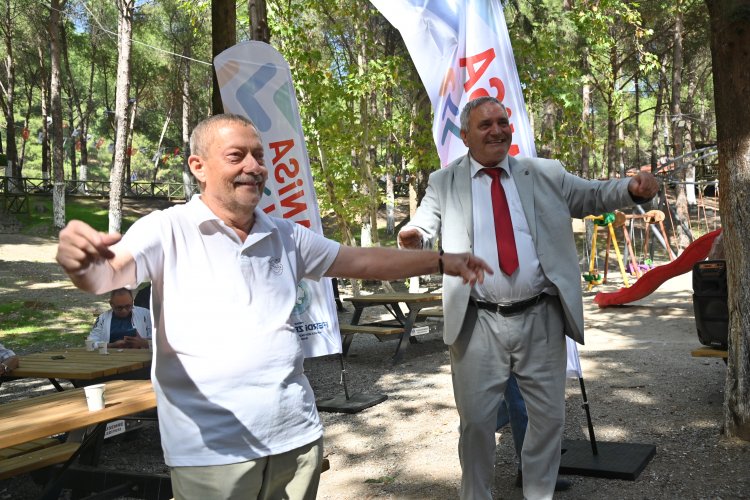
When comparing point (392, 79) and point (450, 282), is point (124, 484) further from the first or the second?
point (392, 79)

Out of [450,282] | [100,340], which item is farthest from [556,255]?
[100,340]

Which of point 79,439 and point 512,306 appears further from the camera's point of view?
point 79,439

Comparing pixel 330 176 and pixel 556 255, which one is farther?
pixel 330 176

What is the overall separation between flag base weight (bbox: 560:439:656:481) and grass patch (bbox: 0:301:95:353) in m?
10.6

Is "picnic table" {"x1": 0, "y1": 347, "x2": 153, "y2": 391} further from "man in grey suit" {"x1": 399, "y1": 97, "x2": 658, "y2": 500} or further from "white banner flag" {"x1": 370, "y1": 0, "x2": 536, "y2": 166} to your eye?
"man in grey suit" {"x1": 399, "y1": 97, "x2": 658, "y2": 500}

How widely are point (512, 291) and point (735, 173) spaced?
2.20m

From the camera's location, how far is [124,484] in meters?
4.98

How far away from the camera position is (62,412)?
4.46 metres

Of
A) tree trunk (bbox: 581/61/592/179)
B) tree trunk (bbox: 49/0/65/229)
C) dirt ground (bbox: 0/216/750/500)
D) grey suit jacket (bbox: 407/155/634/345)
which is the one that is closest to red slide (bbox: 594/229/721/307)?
tree trunk (bbox: 581/61/592/179)

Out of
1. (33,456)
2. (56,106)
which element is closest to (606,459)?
(33,456)

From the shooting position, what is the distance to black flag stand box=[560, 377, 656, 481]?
5.00 meters

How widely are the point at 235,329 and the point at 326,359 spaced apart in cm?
887

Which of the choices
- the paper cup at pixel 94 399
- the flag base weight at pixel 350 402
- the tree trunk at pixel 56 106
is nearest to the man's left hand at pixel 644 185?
the paper cup at pixel 94 399

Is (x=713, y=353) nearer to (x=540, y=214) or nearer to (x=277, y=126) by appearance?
(x=540, y=214)
